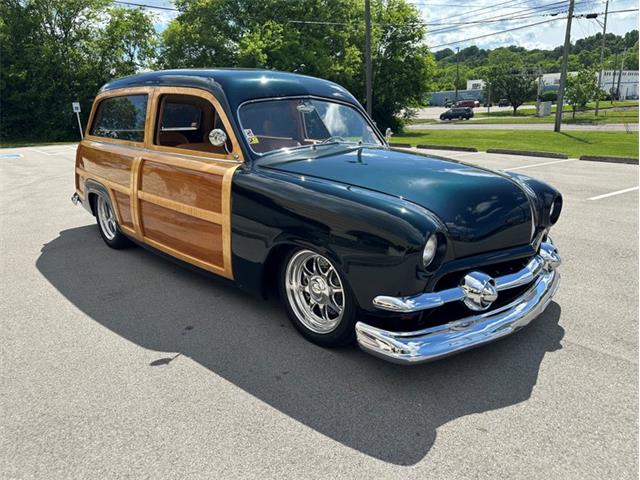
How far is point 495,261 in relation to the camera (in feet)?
10.1

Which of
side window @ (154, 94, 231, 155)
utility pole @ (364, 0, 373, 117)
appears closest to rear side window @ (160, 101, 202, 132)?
side window @ (154, 94, 231, 155)

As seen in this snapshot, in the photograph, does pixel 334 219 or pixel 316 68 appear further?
pixel 316 68

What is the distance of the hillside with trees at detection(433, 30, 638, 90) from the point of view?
97.4 metres

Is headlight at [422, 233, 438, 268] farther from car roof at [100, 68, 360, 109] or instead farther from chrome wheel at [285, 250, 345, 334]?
car roof at [100, 68, 360, 109]

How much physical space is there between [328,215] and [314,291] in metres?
0.59

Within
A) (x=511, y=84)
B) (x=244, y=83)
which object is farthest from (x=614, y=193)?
(x=511, y=84)

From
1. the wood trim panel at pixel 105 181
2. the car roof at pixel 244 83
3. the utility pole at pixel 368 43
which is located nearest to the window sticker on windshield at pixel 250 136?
the car roof at pixel 244 83

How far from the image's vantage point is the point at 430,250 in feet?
9.05

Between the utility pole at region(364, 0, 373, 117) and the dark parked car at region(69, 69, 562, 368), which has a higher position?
the utility pole at region(364, 0, 373, 117)

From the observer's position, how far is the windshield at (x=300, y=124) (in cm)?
386

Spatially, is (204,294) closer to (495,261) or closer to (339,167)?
(339,167)

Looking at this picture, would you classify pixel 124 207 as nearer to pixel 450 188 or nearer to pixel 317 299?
pixel 317 299

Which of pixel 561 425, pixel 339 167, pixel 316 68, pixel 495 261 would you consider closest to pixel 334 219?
pixel 339 167

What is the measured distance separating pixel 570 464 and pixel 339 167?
2.24 meters
